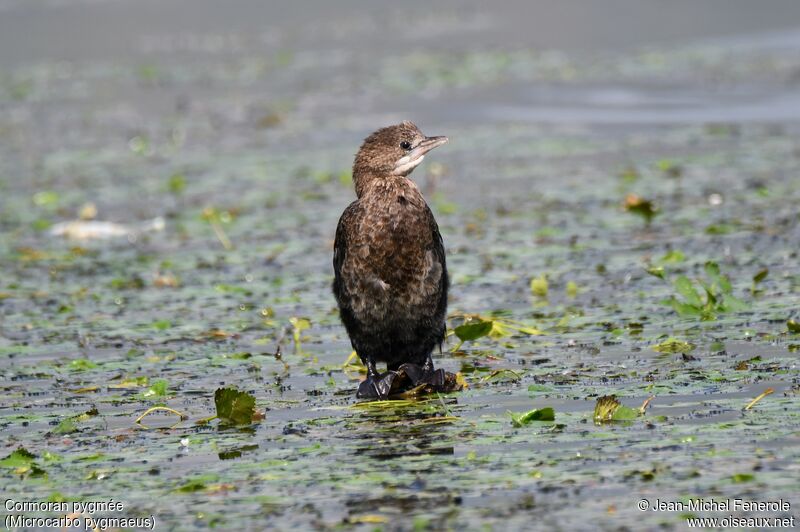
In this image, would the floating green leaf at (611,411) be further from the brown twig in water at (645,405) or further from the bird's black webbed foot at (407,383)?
the bird's black webbed foot at (407,383)

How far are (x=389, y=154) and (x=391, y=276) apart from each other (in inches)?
28.0

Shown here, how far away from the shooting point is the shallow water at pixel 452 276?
20.1 ft

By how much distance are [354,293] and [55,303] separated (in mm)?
3849

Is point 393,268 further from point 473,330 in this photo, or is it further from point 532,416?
point 532,416

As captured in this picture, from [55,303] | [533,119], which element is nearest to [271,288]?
[55,303]

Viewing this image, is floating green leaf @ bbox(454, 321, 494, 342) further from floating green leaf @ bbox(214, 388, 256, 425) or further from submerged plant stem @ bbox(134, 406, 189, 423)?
submerged plant stem @ bbox(134, 406, 189, 423)

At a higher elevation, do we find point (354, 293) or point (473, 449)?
point (354, 293)

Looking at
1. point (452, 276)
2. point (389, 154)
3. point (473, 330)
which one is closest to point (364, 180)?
point (389, 154)

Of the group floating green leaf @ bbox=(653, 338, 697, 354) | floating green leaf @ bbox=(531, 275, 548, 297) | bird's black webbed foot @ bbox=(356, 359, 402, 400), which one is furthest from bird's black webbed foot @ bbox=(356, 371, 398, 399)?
floating green leaf @ bbox=(531, 275, 548, 297)

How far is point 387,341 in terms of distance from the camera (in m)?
7.80

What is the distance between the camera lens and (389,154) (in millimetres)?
7953

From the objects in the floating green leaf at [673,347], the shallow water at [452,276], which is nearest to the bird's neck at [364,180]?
the shallow water at [452,276]

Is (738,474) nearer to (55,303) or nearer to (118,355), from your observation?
(118,355)

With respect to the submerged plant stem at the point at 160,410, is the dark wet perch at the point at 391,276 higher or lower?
higher
